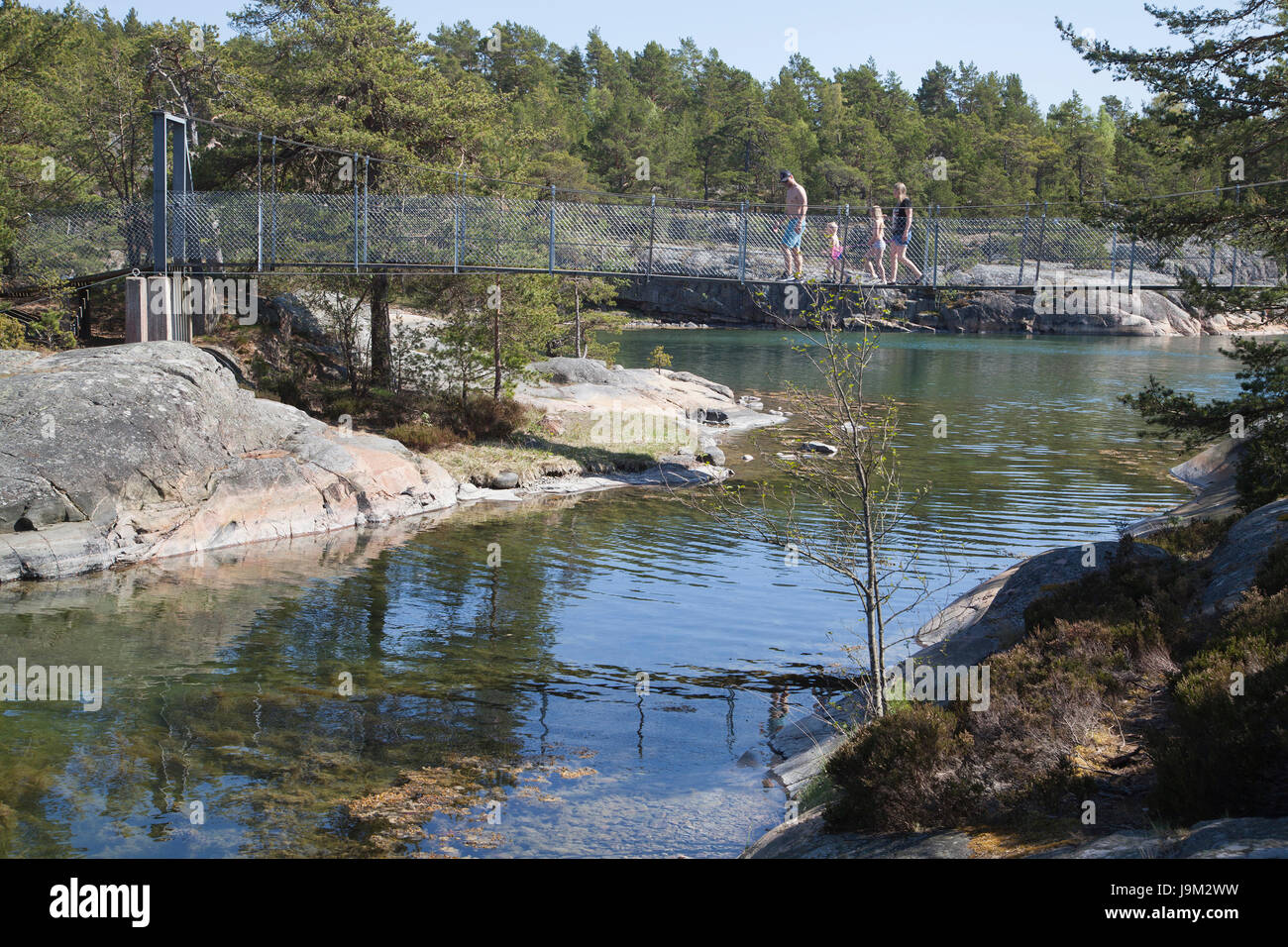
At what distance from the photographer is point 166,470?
19828mm

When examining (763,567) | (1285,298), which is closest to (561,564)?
(763,567)

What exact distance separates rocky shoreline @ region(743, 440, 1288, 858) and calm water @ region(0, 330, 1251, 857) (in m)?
0.52

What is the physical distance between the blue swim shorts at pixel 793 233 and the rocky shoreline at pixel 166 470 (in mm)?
8326

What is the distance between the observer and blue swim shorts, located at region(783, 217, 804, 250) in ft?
72.7

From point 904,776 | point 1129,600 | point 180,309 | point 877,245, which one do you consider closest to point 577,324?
point 180,309

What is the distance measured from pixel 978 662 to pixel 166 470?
49.3 feet

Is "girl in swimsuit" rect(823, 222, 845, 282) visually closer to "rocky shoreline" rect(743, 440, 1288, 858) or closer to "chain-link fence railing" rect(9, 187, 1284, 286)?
"chain-link fence railing" rect(9, 187, 1284, 286)

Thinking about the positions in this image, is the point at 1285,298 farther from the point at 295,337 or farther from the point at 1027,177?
the point at 1027,177

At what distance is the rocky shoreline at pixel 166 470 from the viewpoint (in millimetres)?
18141

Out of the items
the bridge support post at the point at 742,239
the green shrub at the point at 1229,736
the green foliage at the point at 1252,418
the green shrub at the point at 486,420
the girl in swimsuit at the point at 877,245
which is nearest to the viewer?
the green shrub at the point at 1229,736

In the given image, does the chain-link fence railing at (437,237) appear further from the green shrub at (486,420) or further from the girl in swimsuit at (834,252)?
the green shrub at (486,420)

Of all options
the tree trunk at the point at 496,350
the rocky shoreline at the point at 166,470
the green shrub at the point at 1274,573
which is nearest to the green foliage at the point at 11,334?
the rocky shoreline at the point at 166,470

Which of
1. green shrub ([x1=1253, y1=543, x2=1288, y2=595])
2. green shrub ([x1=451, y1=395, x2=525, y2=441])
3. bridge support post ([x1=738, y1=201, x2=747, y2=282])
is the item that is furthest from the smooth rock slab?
green shrub ([x1=1253, y1=543, x2=1288, y2=595])
